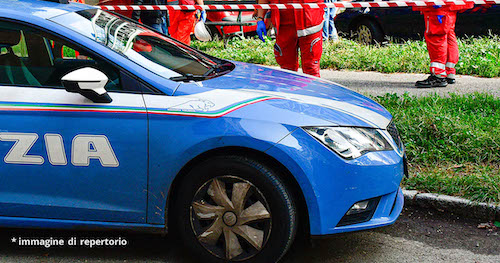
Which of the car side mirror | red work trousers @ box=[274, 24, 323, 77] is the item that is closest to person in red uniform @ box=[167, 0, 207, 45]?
red work trousers @ box=[274, 24, 323, 77]

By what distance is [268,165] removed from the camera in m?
3.47

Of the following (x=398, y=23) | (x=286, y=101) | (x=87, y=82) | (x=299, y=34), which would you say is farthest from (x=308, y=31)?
(x=398, y=23)

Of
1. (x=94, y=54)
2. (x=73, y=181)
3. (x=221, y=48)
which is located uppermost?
(x=94, y=54)

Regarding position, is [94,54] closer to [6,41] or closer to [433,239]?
[6,41]

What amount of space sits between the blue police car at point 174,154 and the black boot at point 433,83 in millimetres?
4278

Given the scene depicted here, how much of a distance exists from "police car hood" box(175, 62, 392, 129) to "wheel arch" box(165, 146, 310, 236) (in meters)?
0.19

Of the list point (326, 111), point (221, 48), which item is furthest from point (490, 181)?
point (221, 48)

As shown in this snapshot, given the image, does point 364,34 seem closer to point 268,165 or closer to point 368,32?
point 368,32

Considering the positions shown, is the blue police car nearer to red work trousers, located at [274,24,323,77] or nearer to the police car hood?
the police car hood

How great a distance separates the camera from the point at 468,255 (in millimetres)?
3926

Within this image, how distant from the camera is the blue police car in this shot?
344 cm

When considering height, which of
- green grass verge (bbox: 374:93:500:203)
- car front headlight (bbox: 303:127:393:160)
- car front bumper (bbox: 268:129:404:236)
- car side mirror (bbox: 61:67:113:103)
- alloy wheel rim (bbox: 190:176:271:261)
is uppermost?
car side mirror (bbox: 61:67:113:103)

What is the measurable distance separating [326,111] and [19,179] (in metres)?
1.73

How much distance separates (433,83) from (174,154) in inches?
202
